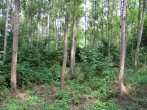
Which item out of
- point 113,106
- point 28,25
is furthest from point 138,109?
point 28,25

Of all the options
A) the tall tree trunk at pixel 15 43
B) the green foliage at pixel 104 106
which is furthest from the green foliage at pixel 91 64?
the tall tree trunk at pixel 15 43

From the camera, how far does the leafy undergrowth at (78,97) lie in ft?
30.3

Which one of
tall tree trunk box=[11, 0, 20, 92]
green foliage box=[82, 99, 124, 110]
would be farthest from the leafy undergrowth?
tall tree trunk box=[11, 0, 20, 92]

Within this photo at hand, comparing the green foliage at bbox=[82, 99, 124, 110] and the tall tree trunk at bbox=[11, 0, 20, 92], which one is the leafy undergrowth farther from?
the tall tree trunk at bbox=[11, 0, 20, 92]

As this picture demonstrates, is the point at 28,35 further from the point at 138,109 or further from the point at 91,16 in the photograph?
the point at 138,109

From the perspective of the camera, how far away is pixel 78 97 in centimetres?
1014

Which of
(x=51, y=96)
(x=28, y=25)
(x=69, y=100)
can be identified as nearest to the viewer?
(x=69, y=100)

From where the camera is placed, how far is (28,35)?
2878 centimetres

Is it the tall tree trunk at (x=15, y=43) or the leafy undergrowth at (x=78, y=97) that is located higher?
the tall tree trunk at (x=15, y=43)

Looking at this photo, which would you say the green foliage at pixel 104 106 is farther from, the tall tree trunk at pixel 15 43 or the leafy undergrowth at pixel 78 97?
the tall tree trunk at pixel 15 43

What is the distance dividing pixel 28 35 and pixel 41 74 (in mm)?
15998

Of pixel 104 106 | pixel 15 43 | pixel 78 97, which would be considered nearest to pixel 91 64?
pixel 78 97

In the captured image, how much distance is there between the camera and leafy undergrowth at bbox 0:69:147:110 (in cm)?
923

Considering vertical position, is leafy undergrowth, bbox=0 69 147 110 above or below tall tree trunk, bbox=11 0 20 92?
below
